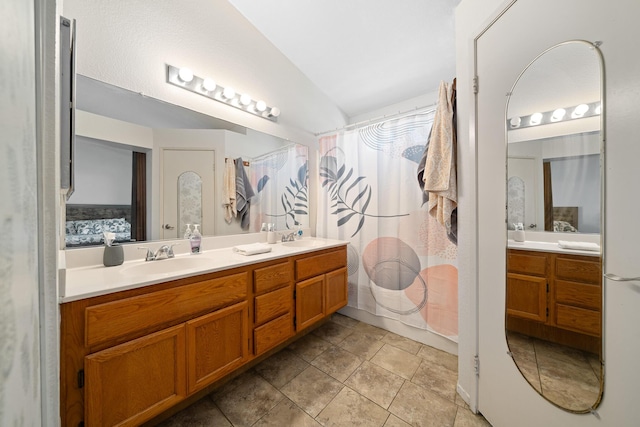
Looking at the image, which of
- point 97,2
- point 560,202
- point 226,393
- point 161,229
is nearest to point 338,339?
point 226,393

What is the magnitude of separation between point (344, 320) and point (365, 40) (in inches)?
100

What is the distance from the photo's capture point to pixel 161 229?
1.51m

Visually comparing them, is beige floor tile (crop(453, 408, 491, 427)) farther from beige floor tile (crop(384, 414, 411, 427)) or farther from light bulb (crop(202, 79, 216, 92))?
light bulb (crop(202, 79, 216, 92))

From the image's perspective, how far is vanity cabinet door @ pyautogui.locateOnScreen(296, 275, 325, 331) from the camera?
171 centimetres

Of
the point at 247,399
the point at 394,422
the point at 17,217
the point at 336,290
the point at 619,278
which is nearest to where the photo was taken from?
the point at 17,217

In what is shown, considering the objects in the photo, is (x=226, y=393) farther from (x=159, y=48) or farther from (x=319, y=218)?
(x=159, y=48)

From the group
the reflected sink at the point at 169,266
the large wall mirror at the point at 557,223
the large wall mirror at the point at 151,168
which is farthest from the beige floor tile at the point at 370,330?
the reflected sink at the point at 169,266

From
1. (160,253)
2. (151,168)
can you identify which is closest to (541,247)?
(160,253)

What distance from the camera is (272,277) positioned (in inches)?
60.1

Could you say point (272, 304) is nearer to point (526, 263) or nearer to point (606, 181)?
point (526, 263)

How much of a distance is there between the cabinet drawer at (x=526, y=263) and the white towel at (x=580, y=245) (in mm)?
97

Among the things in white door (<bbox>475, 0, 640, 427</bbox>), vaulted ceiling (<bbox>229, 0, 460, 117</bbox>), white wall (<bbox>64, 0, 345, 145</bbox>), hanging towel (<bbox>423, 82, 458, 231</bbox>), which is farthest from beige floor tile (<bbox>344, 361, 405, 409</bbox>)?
vaulted ceiling (<bbox>229, 0, 460, 117</bbox>)

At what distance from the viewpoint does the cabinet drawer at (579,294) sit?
2.53ft

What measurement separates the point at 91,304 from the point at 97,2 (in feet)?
5.18
